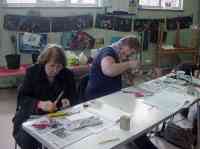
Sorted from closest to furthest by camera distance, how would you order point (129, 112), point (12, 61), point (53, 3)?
point (129, 112) → point (12, 61) → point (53, 3)

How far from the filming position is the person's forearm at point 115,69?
2.28 meters

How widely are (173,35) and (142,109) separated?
160 inches

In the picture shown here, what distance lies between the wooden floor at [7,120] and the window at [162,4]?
2.85m

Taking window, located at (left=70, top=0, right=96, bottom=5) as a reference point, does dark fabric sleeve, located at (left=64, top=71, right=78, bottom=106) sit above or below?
below

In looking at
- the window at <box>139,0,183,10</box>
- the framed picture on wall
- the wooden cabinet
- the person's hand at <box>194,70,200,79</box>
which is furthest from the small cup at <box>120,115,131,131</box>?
the window at <box>139,0,183,10</box>

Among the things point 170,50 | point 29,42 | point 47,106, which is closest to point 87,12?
point 29,42

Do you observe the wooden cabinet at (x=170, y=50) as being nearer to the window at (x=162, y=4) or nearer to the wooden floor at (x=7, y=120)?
the window at (x=162, y=4)

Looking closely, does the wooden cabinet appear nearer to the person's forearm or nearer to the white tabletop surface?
the white tabletop surface

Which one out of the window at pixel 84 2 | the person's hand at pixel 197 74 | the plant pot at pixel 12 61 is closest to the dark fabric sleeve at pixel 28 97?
the person's hand at pixel 197 74

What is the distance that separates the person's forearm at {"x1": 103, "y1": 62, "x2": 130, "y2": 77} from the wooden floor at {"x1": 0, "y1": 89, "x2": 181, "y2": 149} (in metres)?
0.91

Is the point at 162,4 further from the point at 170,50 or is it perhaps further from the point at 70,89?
the point at 70,89

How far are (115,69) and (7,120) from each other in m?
1.61

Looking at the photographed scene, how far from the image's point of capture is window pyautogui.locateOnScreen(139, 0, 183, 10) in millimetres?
5414

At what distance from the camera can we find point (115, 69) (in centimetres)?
228
